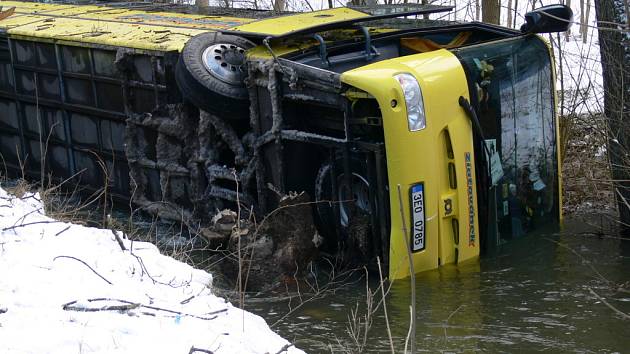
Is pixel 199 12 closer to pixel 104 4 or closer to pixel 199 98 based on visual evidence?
pixel 104 4

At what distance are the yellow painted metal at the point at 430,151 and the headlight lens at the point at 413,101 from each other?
4cm

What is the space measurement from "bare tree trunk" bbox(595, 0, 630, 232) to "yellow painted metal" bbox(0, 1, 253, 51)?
11.7 feet

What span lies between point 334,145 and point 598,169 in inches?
147

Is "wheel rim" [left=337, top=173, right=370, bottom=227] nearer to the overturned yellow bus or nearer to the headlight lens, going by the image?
the overturned yellow bus

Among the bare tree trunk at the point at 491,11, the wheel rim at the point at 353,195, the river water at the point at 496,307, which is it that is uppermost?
the bare tree trunk at the point at 491,11

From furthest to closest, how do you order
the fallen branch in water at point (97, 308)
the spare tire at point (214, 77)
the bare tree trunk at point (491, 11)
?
1. the bare tree trunk at point (491, 11)
2. the spare tire at point (214, 77)
3. the fallen branch in water at point (97, 308)

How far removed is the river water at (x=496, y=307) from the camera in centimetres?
634

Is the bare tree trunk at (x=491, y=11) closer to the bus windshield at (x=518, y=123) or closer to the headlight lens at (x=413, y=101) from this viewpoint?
the bus windshield at (x=518, y=123)

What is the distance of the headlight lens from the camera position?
718 cm

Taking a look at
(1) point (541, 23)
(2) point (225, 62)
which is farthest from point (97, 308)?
(1) point (541, 23)

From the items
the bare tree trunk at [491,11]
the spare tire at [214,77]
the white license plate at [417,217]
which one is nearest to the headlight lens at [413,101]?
the white license plate at [417,217]

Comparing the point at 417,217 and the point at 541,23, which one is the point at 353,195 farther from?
the point at 541,23

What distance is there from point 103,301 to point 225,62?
3.92 meters

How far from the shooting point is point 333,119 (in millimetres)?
7891
